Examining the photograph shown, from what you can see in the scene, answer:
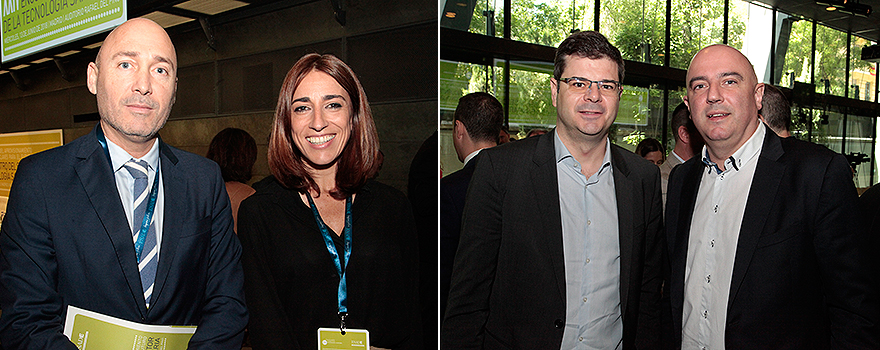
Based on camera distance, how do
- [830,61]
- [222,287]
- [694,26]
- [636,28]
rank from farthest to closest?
[694,26] → [636,28] → [830,61] → [222,287]

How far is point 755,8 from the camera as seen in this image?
342 centimetres

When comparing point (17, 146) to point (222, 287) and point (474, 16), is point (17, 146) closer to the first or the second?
point (222, 287)

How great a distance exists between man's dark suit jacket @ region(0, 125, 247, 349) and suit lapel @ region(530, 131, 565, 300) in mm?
1184

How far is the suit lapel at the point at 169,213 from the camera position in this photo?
1580 millimetres

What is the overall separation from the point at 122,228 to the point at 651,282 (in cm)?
198

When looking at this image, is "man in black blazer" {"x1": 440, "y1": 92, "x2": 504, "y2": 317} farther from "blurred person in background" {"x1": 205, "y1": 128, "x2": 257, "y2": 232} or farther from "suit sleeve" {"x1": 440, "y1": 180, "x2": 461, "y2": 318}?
"blurred person in background" {"x1": 205, "y1": 128, "x2": 257, "y2": 232}

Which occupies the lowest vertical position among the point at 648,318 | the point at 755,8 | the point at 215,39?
the point at 648,318

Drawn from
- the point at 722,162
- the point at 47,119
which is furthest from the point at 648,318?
the point at 47,119

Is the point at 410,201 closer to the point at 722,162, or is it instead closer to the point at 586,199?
the point at 586,199

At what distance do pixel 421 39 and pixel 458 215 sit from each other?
75cm

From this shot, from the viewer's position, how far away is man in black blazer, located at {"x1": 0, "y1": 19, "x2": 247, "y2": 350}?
1.51 meters

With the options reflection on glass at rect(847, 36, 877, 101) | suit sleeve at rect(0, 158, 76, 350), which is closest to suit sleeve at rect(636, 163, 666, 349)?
reflection on glass at rect(847, 36, 877, 101)

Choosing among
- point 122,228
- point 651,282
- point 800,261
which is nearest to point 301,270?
point 122,228

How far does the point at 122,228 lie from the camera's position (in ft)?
5.06
